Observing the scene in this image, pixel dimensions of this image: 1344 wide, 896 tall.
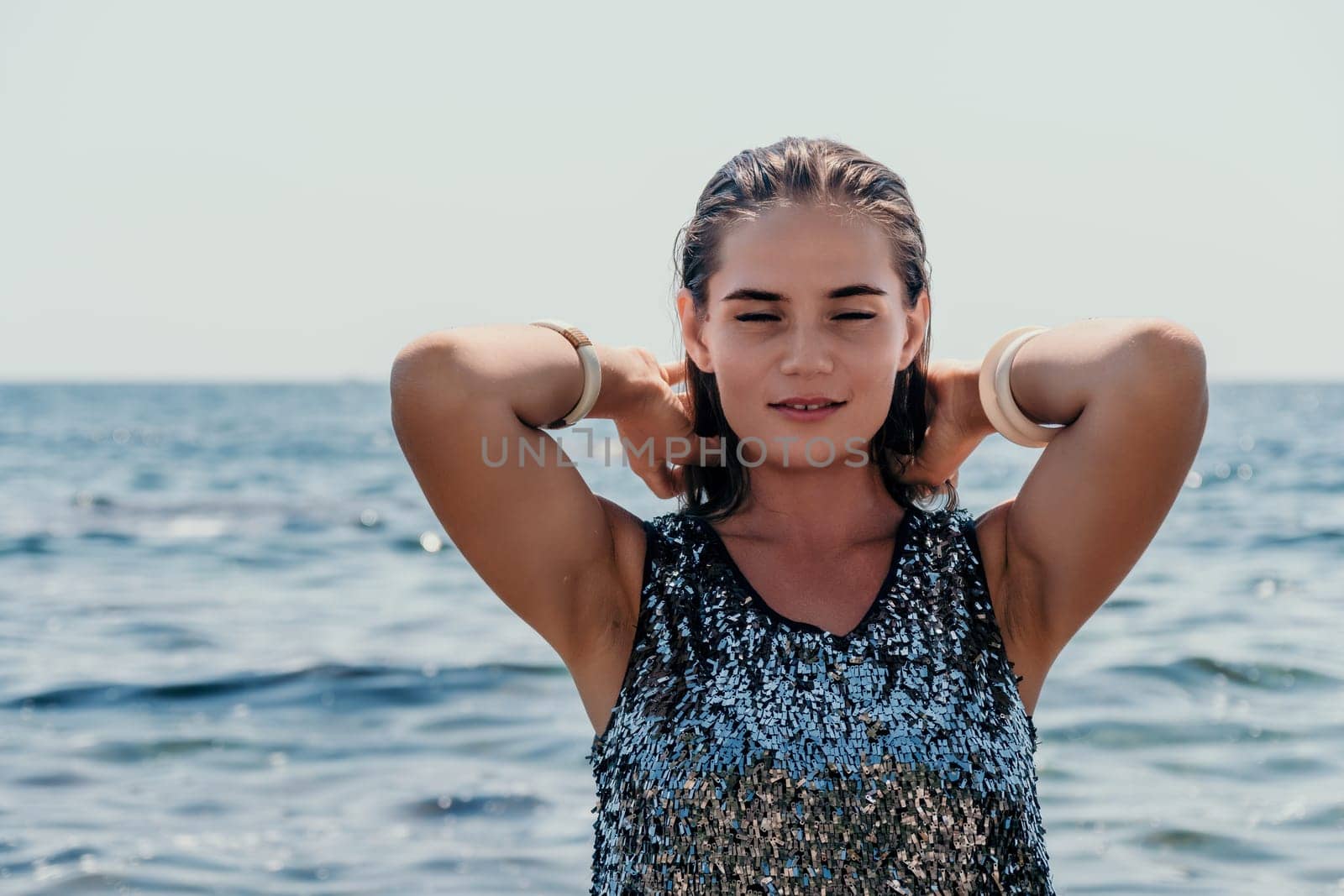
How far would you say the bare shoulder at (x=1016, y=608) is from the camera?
234 cm

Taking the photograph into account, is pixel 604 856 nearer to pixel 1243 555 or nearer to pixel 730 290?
pixel 730 290

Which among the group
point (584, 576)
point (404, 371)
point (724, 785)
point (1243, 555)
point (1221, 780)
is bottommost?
point (1243, 555)

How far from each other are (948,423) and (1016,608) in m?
0.41

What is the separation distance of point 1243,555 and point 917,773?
39.0 ft

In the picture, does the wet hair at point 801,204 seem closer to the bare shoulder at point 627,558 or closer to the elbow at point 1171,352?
the bare shoulder at point 627,558

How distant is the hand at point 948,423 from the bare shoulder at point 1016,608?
23cm

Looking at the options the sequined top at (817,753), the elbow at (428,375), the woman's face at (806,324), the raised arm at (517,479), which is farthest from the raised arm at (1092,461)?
the elbow at (428,375)

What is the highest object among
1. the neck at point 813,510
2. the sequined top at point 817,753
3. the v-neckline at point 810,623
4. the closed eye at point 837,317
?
the closed eye at point 837,317

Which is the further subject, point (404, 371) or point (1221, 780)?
point (1221, 780)

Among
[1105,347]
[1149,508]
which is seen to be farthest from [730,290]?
[1149,508]

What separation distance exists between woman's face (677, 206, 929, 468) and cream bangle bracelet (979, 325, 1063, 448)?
199mm

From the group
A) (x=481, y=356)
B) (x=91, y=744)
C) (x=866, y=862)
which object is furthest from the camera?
(x=91, y=744)

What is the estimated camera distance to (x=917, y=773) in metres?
2.10

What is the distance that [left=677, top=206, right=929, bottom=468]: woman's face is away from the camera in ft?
7.50
